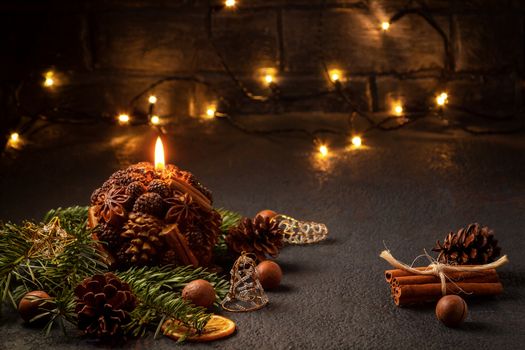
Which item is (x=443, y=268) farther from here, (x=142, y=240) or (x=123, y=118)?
(x=123, y=118)

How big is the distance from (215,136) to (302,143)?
0.34m

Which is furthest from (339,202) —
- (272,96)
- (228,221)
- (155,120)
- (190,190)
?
(155,120)

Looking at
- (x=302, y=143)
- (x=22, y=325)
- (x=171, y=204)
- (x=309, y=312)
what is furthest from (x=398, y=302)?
(x=302, y=143)

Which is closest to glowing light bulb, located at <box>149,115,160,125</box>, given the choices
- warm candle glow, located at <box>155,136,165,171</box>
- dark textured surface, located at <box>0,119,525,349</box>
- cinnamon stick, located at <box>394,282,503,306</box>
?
dark textured surface, located at <box>0,119,525,349</box>

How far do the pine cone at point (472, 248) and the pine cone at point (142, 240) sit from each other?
0.57 meters

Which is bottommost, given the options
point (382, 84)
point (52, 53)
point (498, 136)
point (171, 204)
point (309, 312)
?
point (309, 312)

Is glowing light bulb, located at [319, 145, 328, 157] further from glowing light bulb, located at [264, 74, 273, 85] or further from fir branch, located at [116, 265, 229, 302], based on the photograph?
fir branch, located at [116, 265, 229, 302]

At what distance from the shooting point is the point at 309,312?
1384 millimetres

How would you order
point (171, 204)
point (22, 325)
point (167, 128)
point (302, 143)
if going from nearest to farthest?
point (22, 325), point (171, 204), point (302, 143), point (167, 128)

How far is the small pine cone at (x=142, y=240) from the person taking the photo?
1432 millimetres

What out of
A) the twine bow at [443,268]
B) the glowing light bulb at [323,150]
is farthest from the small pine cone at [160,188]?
the glowing light bulb at [323,150]

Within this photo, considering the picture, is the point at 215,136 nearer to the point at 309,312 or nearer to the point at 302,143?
the point at 302,143

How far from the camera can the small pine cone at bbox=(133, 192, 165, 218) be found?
1.46 meters

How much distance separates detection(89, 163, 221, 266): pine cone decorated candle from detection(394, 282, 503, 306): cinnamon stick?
0.39m
